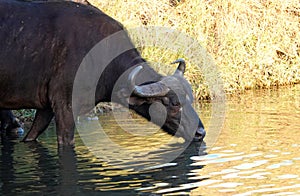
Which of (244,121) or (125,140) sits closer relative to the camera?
(125,140)

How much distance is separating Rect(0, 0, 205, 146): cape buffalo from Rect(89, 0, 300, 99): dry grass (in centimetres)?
558

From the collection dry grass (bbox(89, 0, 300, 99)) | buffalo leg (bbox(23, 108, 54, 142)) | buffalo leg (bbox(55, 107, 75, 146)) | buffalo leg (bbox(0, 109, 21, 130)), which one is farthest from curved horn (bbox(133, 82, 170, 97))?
dry grass (bbox(89, 0, 300, 99))

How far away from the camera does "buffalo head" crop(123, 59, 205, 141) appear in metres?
9.09

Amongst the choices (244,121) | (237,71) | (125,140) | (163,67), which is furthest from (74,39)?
(237,71)

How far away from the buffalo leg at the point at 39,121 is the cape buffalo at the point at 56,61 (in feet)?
1.59

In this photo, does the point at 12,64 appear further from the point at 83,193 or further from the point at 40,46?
the point at 83,193

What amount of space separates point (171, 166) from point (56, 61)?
1995 millimetres

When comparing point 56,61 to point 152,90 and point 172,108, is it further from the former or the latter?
point 172,108

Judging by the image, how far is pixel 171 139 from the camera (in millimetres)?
9797

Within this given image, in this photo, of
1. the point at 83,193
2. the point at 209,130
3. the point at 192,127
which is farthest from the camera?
the point at 209,130

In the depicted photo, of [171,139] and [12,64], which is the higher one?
[12,64]

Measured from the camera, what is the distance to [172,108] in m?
9.27

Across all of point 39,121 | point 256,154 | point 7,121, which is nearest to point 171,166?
point 256,154

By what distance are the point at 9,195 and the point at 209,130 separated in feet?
14.5
